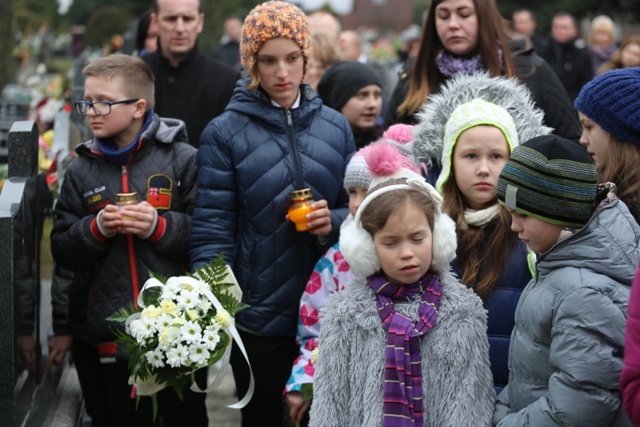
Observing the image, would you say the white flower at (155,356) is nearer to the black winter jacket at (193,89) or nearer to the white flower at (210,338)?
the white flower at (210,338)

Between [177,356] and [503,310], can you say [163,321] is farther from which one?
[503,310]

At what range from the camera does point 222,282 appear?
171 inches

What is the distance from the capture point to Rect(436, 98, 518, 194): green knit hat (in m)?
4.15

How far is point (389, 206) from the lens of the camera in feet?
12.0

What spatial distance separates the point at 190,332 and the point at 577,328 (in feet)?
5.47

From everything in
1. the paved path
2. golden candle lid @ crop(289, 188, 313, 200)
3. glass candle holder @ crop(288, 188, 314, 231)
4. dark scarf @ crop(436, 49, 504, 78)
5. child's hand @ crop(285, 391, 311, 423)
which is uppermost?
dark scarf @ crop(436, 49, 504, 78)

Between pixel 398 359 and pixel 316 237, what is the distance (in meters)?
1.21

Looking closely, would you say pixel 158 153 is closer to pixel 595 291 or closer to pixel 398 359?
pixel 398 359

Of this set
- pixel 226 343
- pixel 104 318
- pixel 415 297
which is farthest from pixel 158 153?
pixel 415 297

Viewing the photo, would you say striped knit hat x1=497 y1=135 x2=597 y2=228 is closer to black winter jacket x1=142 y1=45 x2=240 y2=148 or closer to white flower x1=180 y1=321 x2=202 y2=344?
white flower x1=180 y1=321 x2=202 y2=344

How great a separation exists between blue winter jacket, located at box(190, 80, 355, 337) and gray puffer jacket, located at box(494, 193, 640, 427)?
4.80 feet

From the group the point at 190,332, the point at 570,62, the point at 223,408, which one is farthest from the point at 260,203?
A: the point at 570,62

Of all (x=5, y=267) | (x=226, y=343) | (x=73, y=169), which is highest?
(x=73, y=169)

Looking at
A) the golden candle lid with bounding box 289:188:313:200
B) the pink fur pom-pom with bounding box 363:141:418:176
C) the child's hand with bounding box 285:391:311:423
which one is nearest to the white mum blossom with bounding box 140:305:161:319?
the child's hand with bounding box 285:391:311:423
